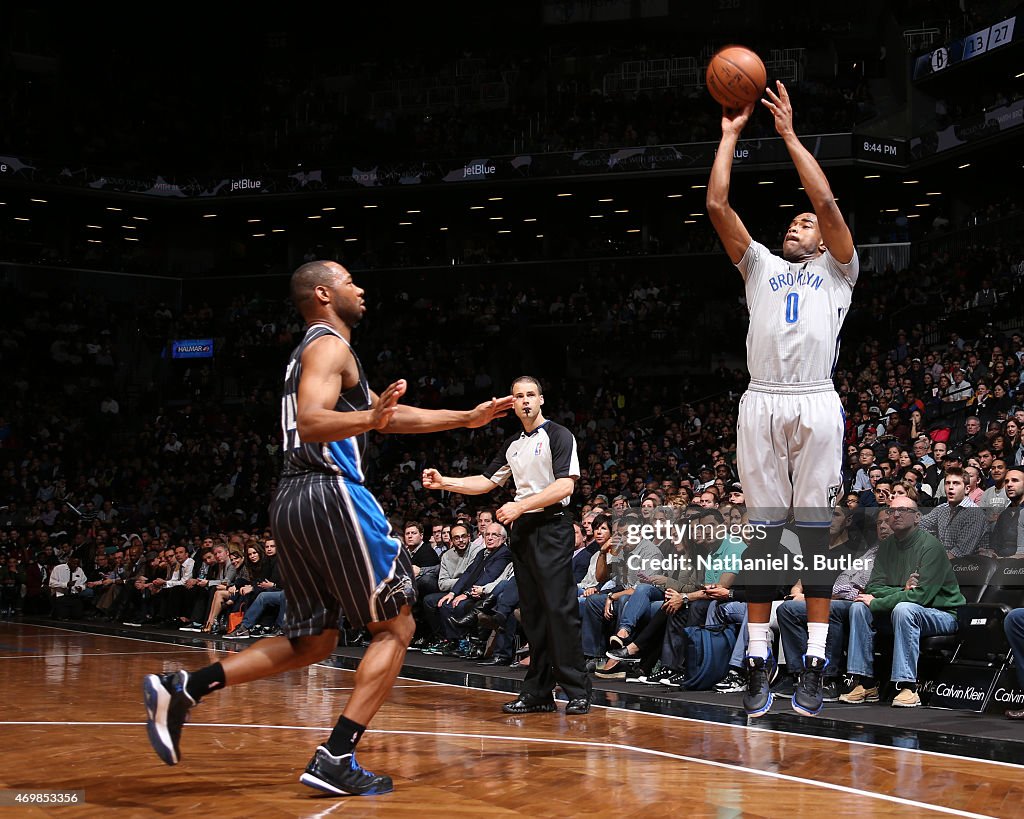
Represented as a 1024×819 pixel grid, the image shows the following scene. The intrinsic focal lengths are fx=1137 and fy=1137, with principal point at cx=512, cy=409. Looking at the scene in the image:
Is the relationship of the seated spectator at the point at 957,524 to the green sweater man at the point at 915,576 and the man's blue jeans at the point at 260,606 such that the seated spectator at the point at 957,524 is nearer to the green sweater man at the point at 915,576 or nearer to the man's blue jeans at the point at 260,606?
the green sweater man at the point at 915,576

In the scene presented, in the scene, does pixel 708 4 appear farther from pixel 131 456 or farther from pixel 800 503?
pixel 800 503

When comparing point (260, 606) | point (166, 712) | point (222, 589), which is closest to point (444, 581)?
point (260, 606)

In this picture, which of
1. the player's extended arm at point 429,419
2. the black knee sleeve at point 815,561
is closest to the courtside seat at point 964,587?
the black knee sleeve at point 815,561

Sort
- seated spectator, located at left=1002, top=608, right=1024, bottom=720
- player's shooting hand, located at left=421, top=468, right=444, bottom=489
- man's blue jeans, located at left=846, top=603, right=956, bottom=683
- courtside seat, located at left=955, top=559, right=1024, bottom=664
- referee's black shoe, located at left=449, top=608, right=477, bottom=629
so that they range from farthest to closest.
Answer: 1. referee's black shoe, located at left=449, top=608, right=477, bottom=629
2. man's blue jeans, located at left=846, top=603, right=956, bottom=683
3. courtside seat, located at left=955, top=559, right=1024, bottom=664
4. seated spectator, located at left=1002, top=608, right=1024, bottom=720
5. player's shooting hand, located at left=421, top=468, right=444, bottom=489

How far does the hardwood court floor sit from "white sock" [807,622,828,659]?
44 centimetres

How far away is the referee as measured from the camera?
676 centimetres

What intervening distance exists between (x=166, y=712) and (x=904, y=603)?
4.72m

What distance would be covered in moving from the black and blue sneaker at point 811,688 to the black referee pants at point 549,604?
1.61 m

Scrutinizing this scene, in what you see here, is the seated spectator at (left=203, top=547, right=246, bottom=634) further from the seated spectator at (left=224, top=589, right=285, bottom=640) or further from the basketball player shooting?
the basketball player shooting

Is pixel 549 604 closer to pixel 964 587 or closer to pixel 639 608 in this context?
pixel 639 608

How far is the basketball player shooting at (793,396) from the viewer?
5430 millimetres

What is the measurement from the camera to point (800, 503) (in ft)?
18.0

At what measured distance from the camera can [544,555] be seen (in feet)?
22.7

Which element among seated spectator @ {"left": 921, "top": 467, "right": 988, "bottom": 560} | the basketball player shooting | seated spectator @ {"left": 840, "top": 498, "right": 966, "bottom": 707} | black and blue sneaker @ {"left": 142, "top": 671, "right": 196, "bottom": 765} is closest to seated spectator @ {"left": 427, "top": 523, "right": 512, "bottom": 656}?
seated spectator @ {"left": 840, "top": 498, "right": 966, "bottom": 707}
